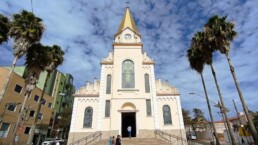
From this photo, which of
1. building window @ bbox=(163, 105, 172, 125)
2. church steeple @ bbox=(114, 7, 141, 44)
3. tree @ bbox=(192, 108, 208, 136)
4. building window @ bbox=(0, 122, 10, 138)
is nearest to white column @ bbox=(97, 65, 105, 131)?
church steeple @ bbox=(114, 7, 141, 44)

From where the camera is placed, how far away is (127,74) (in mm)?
26172

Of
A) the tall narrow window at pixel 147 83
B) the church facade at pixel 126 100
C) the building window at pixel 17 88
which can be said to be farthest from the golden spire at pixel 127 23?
the building window at pixel 17 88

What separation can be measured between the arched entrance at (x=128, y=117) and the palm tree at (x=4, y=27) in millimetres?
15804

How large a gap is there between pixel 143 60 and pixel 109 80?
658 centimetres

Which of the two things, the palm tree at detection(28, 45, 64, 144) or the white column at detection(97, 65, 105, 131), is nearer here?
the palm tree at detection(28, 45, 64, 144)

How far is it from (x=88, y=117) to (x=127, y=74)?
8.49 m

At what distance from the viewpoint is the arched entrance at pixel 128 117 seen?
23.8m

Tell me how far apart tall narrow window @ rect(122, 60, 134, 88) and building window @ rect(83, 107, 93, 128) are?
5.97 metres

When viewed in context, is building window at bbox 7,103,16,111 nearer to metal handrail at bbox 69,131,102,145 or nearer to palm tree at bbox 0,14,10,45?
metal handrail at bbox 69,131,102,145

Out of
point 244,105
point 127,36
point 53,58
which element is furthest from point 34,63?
point 244,105

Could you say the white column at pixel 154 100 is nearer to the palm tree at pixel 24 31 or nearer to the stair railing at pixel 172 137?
the stair railing at pixel 172 137

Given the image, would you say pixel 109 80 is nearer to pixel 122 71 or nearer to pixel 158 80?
pixel 122 71

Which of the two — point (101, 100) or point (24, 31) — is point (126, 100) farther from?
point (24, 31)

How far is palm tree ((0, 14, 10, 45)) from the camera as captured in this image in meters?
16.0
